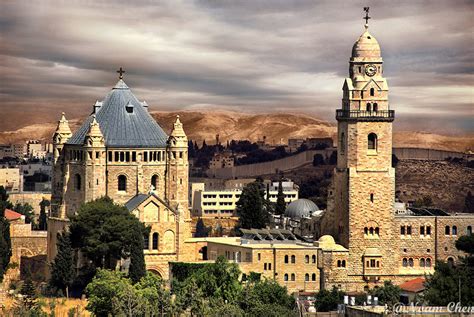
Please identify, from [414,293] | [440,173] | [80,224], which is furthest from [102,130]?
[440,173]

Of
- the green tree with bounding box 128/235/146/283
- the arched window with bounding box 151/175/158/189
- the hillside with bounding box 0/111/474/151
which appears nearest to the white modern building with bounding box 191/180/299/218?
the hillside with bounding box 0/111/474/151

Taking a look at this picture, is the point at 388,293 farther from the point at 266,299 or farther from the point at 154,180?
the point at 154,180

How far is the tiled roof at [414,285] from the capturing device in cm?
5816

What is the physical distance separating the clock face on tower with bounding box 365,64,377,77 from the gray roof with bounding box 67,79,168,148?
973 cm

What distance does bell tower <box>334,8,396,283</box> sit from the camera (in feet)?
209

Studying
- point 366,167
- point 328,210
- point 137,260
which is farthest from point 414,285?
point 137,260

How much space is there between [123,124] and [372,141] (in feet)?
36.9

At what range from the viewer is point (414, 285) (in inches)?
2368

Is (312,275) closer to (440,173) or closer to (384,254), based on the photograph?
(384,254)

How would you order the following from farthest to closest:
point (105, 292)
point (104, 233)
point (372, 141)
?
1. point (372, 141)
2. point (104, 233)
3. point (105, 292)

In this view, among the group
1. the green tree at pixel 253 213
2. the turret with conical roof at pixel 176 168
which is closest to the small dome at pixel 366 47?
the turret with conical roof at pixel 176 168

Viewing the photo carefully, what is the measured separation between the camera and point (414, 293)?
2250 inches

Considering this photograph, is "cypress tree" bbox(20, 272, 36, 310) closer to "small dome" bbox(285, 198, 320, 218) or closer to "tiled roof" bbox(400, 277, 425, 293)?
"tiled roof" bbox(400, 277, 425, 293)

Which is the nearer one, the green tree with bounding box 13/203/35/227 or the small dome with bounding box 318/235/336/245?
the small dome with bounding box 318/235/336/245
